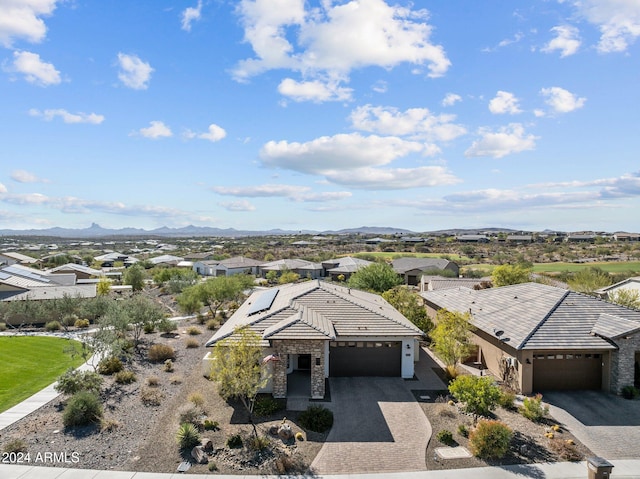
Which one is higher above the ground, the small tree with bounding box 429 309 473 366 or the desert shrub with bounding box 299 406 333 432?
the small tree with bounding box 429 309 473 366

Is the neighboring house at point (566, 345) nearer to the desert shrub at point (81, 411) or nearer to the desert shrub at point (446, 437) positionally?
the desert shrub at point (446, 437)

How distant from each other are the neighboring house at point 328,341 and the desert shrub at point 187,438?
5.00 meters

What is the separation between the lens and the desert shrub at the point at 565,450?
44.2ft

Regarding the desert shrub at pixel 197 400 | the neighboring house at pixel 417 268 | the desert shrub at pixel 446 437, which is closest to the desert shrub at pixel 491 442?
the desert shrub at pixel 446 437

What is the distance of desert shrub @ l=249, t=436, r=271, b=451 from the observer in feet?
45.7

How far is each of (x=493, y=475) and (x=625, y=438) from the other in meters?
6.86

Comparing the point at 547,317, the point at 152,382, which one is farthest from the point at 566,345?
the point at 152,382

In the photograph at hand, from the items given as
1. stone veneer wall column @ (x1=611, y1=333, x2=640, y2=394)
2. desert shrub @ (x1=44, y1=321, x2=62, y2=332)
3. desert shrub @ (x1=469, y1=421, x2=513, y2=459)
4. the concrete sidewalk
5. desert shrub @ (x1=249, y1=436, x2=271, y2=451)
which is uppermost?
stone veneer wall column @ (x1=611, y1=333, x2=640, y2=394)

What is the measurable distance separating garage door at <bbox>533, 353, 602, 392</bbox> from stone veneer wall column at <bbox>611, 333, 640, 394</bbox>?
3.33 feet

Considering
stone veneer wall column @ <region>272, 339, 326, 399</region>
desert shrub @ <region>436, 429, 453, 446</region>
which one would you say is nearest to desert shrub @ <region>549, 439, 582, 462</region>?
desert shrub @ <region>436, 429, 453, 446</region>

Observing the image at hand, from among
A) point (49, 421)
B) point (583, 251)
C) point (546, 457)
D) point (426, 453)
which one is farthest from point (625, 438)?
point (583, 251)

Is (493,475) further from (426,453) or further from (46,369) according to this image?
(46,369)

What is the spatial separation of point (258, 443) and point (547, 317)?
55.2 ft

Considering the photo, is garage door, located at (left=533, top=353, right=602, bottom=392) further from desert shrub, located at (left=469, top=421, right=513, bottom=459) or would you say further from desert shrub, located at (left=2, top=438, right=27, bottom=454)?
desert shrub, located at (left=2, top=438, right=27, bottom=454)
